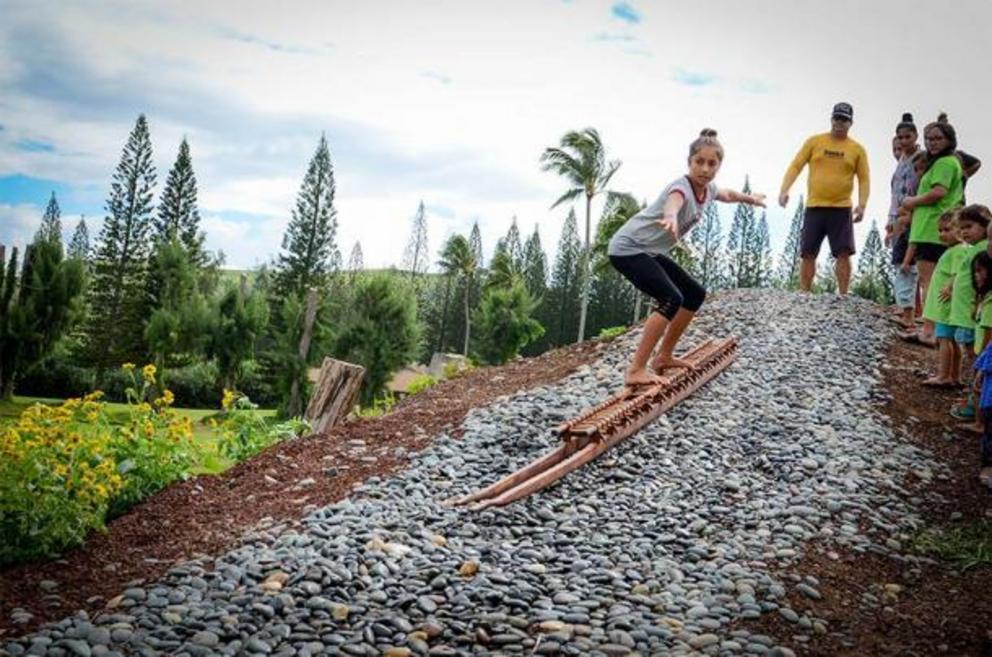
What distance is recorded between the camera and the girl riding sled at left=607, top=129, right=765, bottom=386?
568 cm

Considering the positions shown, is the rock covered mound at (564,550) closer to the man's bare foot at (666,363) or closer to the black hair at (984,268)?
the man's bare foot at (666,363)

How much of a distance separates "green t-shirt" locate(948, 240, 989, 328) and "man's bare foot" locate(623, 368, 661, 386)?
2.67 m

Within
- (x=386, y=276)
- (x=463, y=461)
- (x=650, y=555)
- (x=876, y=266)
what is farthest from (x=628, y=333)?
(x=876, y=266)

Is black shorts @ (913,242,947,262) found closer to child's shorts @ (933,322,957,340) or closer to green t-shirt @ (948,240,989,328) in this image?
child's shorts @ (933,322,957,340)

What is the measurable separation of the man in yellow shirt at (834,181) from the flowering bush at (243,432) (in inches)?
279

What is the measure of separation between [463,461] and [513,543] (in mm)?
1344

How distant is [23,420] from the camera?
15.2 ft

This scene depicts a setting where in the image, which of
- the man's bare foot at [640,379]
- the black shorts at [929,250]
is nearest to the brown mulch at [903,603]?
the man's bare foot at [640,379]

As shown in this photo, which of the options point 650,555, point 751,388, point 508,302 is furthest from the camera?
point 508,302

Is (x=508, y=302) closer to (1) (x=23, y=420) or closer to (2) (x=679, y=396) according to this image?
(2) (x=679, y=396)

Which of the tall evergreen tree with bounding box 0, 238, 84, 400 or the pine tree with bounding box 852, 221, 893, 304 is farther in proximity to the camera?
the pine tree with bounding box 852, 221, 893, 304

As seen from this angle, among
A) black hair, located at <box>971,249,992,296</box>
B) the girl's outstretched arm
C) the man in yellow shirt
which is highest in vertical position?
the man in yellow shirt

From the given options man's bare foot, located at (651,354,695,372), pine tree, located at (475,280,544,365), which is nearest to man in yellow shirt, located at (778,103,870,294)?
man's bare foot, located at (651,354,695,372)

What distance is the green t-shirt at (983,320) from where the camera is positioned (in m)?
5.91
